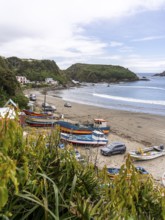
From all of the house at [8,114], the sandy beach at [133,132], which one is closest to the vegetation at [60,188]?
the house at [8,114]

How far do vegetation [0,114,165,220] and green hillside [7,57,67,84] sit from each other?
320 feet

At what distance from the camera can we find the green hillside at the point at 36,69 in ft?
333

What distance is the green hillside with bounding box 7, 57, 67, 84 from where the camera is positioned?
101 meters

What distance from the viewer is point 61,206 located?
2734mm

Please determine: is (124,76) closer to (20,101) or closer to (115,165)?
(20,101)

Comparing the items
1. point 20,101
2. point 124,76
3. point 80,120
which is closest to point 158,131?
point 80,120

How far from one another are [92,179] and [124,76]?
5779 inches

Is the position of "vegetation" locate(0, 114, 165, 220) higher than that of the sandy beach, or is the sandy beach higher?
"vegetation" locate(0, 114, 165, 220)

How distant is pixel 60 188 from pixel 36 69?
4485 inches

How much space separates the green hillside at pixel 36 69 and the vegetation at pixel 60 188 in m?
97.4

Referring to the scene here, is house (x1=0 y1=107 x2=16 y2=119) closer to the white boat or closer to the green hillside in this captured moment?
the white boat

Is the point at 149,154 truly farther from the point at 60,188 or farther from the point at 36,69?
the point at 36,69

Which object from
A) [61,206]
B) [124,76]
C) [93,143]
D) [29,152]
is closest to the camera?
[61,206]

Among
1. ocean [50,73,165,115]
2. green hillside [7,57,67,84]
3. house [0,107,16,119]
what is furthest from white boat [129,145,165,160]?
green hillside [7,57,67,84]
